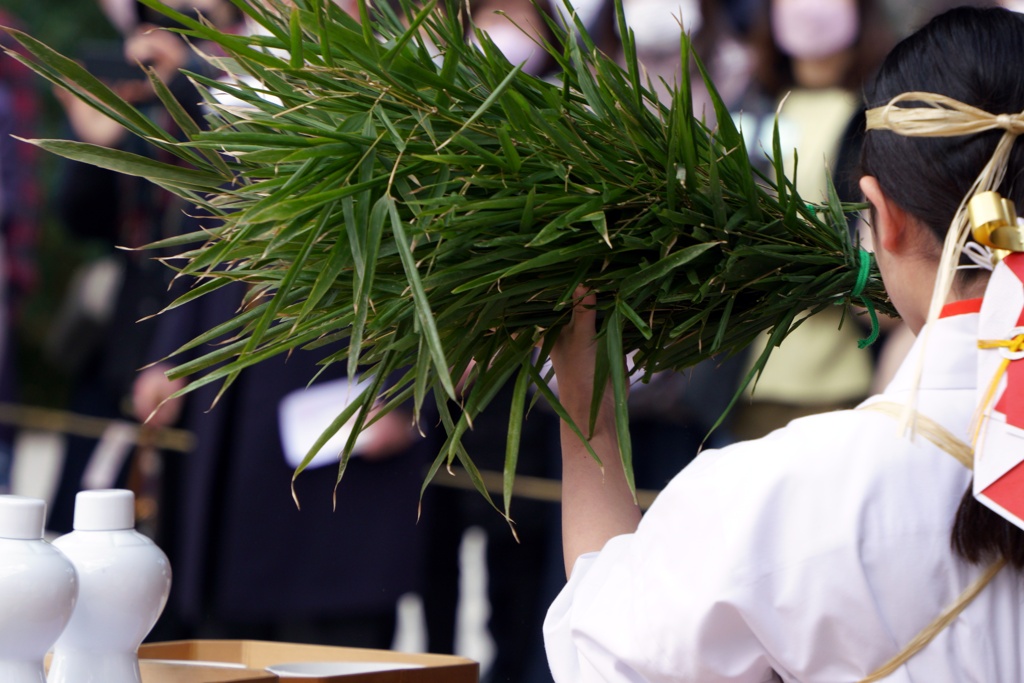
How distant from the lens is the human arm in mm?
809

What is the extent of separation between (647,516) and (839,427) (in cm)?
13

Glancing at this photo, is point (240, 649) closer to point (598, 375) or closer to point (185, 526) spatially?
point (598, 375)

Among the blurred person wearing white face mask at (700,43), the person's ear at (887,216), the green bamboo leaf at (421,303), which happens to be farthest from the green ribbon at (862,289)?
the blurred person wearing white face mask at (700,43)

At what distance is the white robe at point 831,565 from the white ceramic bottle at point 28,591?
1.10 ft

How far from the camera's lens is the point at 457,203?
2.54 feet

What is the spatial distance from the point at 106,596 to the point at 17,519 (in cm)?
9

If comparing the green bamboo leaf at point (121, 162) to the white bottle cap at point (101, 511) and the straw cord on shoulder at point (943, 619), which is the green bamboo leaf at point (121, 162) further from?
the straw cord on shoulder at point (943, 619)

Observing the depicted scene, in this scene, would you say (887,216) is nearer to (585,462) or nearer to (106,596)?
(585,462)

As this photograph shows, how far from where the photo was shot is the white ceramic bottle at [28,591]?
68 cm

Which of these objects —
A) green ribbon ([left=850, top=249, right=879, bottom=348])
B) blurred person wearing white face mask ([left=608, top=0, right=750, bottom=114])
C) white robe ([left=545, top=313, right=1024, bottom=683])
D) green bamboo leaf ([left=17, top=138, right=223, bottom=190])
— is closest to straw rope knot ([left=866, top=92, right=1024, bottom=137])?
white robe ([left=545, top=313, right=1024, bottom=683])

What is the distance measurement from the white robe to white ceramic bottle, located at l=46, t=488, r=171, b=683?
32cm

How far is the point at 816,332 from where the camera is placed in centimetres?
178

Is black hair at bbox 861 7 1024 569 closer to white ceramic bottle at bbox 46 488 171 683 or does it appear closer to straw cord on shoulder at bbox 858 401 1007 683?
straw cord on shoulder at bbox 858 401 1007 683

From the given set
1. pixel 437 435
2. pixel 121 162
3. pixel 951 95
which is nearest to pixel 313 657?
pixel 121 162
